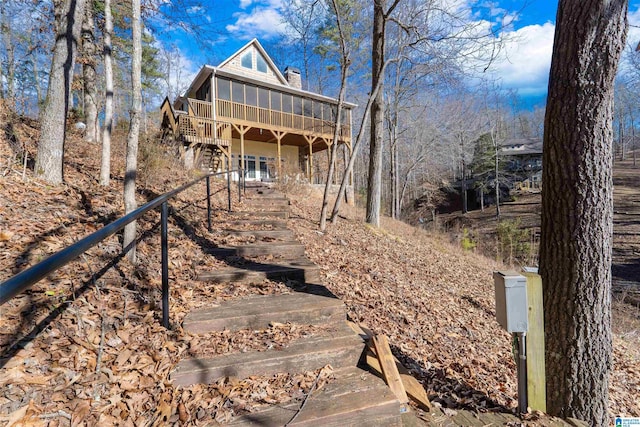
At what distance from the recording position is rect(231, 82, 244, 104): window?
48.4 feet

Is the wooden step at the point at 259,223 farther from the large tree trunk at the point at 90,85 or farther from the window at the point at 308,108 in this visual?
the window at the point at 308,108

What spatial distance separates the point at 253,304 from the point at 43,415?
1.38 metres

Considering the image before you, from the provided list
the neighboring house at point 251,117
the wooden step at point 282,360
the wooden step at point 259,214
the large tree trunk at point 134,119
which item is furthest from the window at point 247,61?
the wooden step at point 282,360

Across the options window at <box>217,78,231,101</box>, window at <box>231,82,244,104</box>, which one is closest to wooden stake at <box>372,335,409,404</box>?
window at <box>217,78,231,101</box>

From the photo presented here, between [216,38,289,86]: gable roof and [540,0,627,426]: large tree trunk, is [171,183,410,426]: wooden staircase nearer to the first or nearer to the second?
[540,0,627,426]: large tree trunk

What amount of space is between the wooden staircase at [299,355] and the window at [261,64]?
52.6 feet

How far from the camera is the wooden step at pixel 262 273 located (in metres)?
2.90

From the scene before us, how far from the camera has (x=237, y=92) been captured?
48.8ft

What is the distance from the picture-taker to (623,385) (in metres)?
3.06

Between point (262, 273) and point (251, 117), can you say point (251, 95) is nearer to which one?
point (251, 117)

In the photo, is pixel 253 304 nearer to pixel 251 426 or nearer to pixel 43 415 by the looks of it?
pixel 251 426

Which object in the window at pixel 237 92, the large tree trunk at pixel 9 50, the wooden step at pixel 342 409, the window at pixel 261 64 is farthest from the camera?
the window at pixel 261 64

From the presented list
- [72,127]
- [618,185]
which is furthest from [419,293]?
[618,185]

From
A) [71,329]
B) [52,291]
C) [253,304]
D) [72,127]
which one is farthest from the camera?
[72,127]
